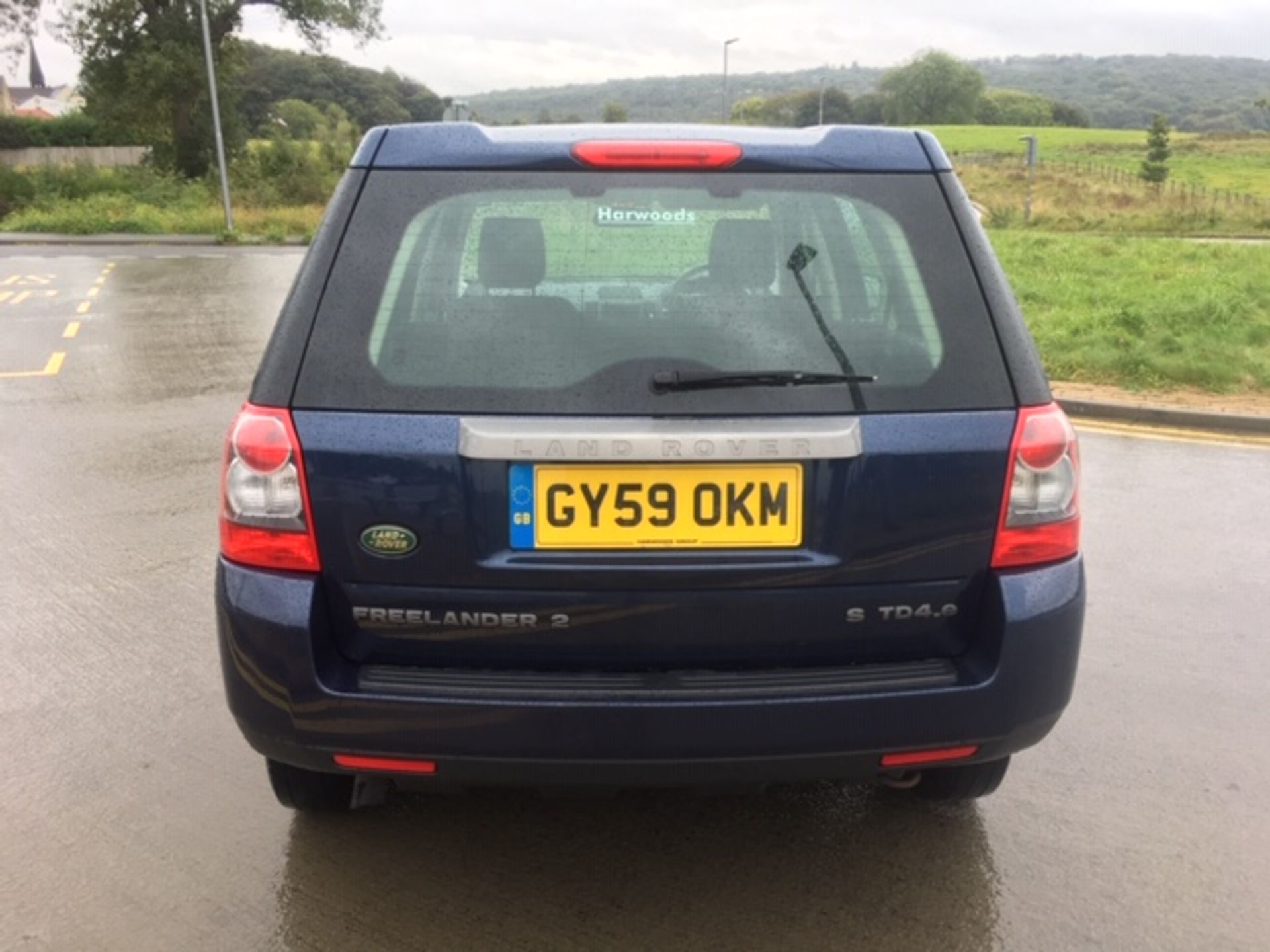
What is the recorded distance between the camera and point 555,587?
7.48 feet

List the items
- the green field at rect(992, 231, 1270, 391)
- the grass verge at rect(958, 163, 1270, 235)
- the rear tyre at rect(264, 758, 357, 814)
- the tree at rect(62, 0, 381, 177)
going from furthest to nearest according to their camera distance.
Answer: the tree at rect(62, 0, 381, 177)
the grass verge at rect(958, 163, 1270, 235)
the green field at rect(992, 231, 1270, 391)
the rear tyre at rect(264, 758, 357, 814)

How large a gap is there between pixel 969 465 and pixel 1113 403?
653cm

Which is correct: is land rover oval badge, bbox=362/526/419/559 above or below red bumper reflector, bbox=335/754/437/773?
above

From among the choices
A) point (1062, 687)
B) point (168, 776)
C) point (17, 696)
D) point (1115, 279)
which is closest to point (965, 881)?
point (1062, 687)

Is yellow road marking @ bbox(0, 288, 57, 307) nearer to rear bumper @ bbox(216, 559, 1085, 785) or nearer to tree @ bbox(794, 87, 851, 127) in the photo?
rear bumper @ bbox(216, 559, 1085, 785)

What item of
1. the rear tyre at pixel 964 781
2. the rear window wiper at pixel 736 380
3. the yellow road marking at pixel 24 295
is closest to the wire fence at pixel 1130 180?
the yellow road marking at pixel 24 295

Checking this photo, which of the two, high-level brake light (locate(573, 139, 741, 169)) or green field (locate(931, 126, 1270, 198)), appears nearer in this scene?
high-level brake light (locate(573, 139, 741, 169))

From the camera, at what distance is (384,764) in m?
2.38

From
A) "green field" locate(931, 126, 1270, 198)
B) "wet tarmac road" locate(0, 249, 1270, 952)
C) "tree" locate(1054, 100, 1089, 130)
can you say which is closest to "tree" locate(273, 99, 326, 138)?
"green field" locate(931, 126, 1270, 198)

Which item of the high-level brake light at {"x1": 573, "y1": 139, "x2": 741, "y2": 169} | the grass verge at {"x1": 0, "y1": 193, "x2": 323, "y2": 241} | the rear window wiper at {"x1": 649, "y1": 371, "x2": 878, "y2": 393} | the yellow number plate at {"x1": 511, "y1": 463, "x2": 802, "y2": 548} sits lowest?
the grass verge at {"x1": 0, "y1": 193, "x2": 323, "y2": 241}

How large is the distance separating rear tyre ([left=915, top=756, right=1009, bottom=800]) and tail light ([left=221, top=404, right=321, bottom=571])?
1.61m

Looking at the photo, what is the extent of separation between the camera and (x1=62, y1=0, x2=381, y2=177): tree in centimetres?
3650

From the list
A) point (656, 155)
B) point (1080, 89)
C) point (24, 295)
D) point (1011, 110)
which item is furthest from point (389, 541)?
point (1080, 89)

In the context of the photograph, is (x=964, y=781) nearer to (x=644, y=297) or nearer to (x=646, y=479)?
(x=646, y=479)
